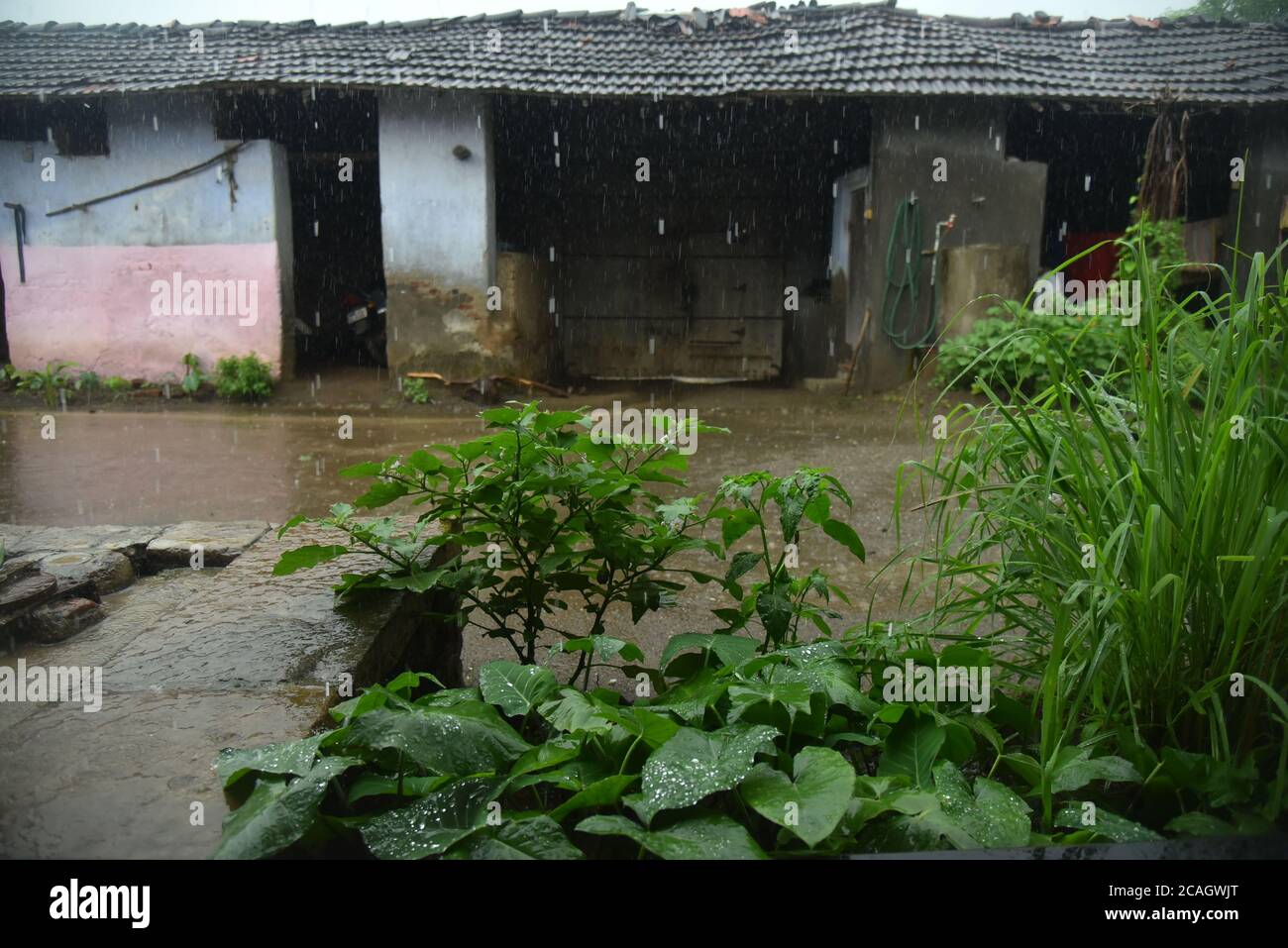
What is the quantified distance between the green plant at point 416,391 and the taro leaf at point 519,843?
8.50m

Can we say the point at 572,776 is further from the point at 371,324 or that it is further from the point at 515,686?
the point at 371,324

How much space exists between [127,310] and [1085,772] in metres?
11.2

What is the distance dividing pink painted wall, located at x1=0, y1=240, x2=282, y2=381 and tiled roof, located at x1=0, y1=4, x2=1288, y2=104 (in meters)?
1.71

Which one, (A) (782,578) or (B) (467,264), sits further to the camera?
(B) (467,264)

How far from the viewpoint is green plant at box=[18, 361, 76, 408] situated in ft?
30.7

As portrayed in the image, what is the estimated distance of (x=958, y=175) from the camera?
9.45m

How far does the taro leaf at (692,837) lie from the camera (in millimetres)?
1053

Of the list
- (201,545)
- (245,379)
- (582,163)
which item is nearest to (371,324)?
(245,379)

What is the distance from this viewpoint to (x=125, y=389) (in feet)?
32.4

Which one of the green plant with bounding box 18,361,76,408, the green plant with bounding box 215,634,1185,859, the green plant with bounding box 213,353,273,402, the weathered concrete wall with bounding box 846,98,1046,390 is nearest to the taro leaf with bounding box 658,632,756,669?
the green plant with bounding box 215,634,1185,859
